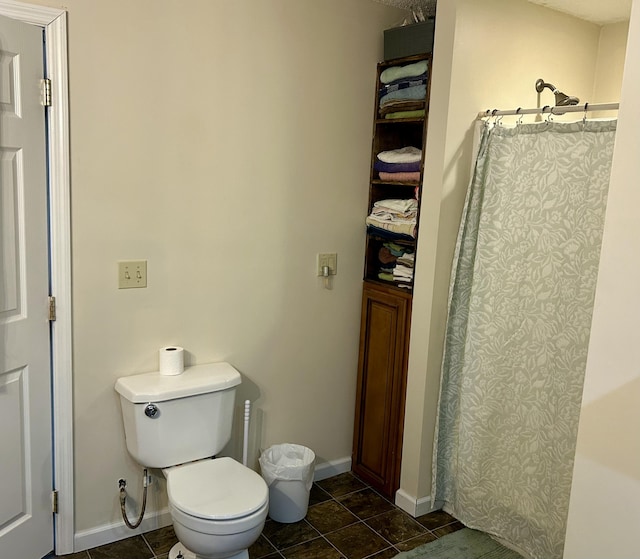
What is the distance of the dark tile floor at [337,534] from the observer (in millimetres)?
2477

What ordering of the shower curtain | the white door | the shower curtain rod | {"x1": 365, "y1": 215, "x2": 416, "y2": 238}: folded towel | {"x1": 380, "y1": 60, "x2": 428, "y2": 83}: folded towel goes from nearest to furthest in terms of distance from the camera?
the white door
the shower curtain rod
the shower curtain
{"x1": 380, "y1": 60, "x2": 428, "y2": 83}: folded towel
{"x1": 365, "y1": 215, "x2": 416, "y2": 238}: folded towel

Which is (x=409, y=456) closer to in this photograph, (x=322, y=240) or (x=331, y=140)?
(x=322, y=240)

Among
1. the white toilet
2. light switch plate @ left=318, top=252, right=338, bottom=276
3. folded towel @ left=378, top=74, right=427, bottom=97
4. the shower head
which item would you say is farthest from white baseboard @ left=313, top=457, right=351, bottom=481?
the shower head

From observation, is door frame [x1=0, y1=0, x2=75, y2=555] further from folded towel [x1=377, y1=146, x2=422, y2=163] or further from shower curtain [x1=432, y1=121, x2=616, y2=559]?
shower curtain [x1=432, y1=121, x2=616, y2=559]

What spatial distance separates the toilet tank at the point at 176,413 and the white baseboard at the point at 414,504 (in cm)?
93

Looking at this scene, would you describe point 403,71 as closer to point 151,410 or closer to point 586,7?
point 586,7

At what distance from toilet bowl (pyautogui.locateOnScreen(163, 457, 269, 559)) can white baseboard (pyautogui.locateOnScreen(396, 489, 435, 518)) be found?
2.89ft

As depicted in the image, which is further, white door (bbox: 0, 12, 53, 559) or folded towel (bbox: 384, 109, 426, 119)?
folded towel (bbox: 384, 109, 426, 119)

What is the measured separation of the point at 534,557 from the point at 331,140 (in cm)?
202

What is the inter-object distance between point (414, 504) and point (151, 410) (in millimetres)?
1308

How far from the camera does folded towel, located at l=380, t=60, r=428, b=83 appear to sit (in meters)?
2.65

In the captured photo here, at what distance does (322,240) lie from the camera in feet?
9.52

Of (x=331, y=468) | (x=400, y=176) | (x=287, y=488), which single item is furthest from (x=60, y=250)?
(x=331, y=468)

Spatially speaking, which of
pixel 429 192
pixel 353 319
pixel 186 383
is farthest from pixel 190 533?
pixel 429 192
